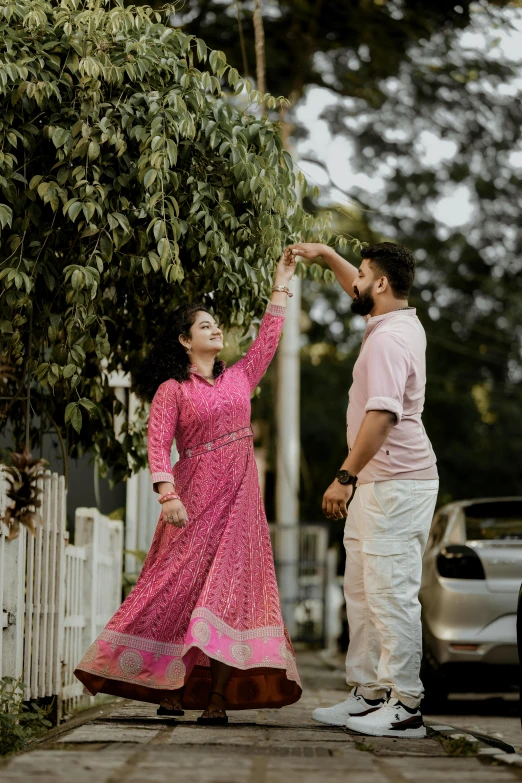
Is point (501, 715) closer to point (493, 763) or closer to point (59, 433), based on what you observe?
point (59, 433)

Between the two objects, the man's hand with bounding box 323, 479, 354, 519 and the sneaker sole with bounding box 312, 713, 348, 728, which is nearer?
the man's hand with bounding box 323, 479, 354, 519

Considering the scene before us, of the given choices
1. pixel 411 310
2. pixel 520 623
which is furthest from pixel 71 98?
pixel 520 623

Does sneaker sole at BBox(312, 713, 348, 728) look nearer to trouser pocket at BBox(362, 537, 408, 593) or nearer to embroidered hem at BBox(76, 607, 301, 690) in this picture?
embroidered hem at BBox(76, 607, 301, 690)

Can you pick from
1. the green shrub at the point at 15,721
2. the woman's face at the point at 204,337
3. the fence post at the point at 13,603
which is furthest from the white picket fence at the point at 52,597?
the woman's face at the point at 204,337

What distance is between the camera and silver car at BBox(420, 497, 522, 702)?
804 centimetres

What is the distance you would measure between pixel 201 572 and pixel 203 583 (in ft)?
0.17

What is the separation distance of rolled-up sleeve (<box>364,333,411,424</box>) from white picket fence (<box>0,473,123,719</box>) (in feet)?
4.86

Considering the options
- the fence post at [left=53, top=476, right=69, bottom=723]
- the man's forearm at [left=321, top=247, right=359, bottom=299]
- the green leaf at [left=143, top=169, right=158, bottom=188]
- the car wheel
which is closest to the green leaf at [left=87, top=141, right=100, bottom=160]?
the green leaf at [left=143, top=169, right=158, bottom=188]

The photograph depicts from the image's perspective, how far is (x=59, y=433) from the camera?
654cm

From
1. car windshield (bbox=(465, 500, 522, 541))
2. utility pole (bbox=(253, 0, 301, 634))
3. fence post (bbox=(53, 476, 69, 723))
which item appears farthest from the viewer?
utility pole (bbox=(253, 0, 301, 634))

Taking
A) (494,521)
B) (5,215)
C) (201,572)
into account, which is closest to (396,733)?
(201,572)

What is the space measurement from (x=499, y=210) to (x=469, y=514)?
54.0 feet

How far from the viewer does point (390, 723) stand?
5.02 metres

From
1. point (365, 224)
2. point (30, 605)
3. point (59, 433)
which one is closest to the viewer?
point (30, 605)
